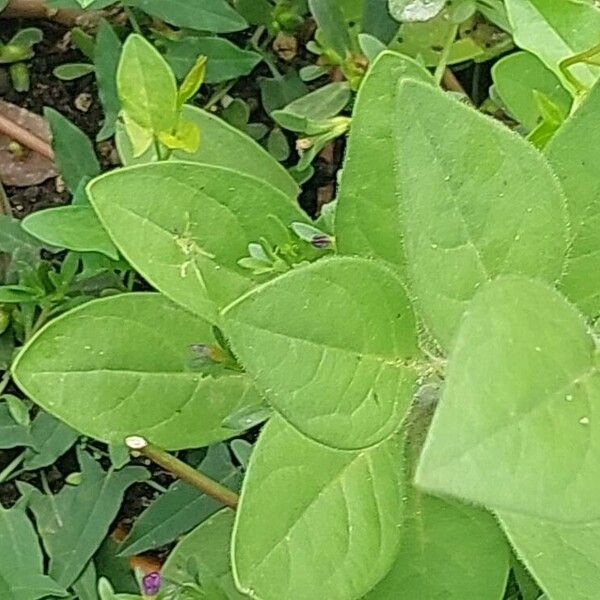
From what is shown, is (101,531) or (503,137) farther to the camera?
(101,531)

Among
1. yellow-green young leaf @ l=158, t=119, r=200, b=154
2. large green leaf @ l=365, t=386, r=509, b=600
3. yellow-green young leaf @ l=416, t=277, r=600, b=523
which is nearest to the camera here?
yellow-green young leaf @ l=416, t=277, r=600, b=523

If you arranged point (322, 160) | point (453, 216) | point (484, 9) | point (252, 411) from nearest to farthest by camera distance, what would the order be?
1. point (453, 216)
2. point (252, 411)
3. point (484, 9)
4. point (322, 160)

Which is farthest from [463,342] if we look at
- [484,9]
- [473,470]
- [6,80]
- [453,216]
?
[6,80]

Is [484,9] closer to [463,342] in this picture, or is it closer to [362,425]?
[362,425]

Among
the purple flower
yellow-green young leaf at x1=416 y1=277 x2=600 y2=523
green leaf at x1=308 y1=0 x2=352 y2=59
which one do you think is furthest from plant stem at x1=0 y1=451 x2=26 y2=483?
yellow-green young leaf at x1=416 y1=277 x2=600 y2=523

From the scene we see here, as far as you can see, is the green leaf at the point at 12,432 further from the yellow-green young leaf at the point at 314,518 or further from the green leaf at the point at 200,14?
the yellow-green young leaf at the point at 314,518

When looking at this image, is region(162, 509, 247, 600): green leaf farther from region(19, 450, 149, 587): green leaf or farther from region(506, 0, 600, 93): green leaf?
region(506, 0, 600, 93): green leaf

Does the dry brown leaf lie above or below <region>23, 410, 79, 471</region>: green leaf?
above

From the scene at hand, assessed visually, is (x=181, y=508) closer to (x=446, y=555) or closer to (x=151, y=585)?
(x=151, y=585)
